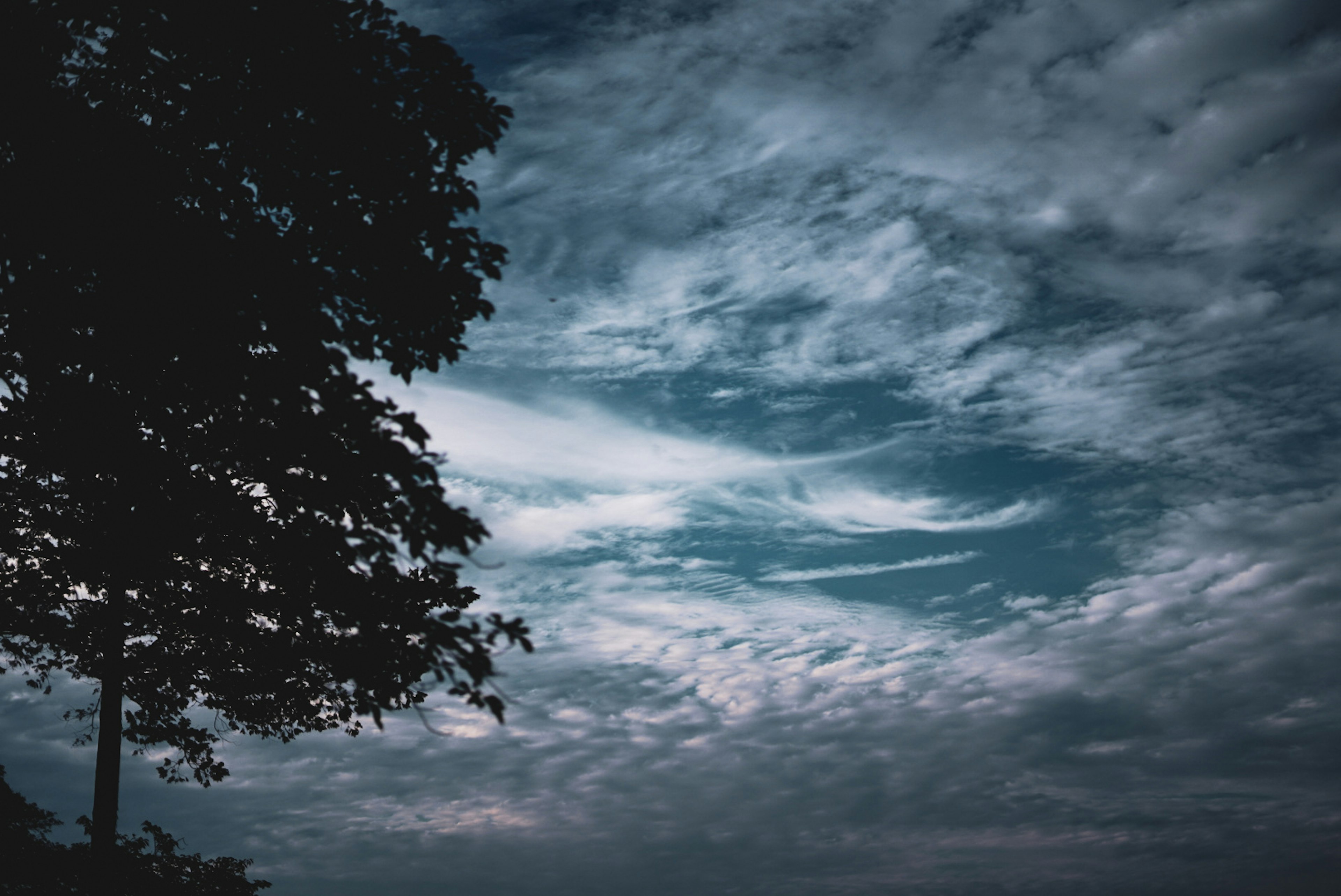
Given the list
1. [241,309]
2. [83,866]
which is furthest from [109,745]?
[241,309]

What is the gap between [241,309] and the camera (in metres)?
8.06

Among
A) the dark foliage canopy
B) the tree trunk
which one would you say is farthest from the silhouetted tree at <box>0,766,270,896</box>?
the dark foliage canopy

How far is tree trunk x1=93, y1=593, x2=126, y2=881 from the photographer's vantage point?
11938mm

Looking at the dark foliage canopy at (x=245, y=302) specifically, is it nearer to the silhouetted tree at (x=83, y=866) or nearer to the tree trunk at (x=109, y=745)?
the tree trunk at (x=109, y=745)

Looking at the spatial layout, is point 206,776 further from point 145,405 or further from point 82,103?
point 82,103

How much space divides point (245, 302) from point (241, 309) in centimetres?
12

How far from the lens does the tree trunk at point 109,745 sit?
1194 centimetres

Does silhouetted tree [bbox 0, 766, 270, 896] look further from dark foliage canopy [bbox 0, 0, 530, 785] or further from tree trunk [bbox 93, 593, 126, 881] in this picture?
dark foliage canopy [bbox 0, 0, 530, 785]

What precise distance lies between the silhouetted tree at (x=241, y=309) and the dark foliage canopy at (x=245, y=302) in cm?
3

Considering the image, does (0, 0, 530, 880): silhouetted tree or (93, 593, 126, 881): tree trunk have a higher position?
(0, 0, 530, 880): silhouetted tree

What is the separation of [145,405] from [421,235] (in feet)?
15.2

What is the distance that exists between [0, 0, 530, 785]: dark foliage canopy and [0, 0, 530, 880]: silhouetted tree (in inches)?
1.2

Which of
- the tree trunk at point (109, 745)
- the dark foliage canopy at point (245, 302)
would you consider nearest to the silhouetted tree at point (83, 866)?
the tree trunk at point (109, 745)

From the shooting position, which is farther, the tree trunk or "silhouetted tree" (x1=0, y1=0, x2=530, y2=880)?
the tree trunk
